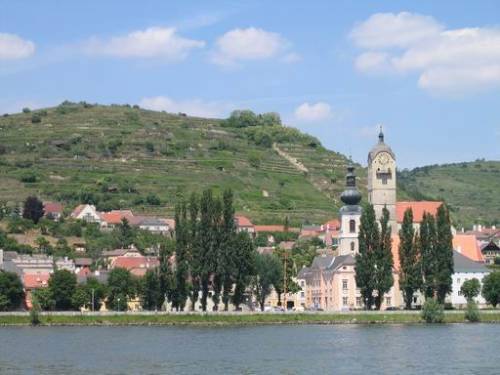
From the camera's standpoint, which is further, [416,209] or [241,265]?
[416,209]

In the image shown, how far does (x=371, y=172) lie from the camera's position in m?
140

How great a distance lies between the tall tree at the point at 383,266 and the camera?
100500 millimetres

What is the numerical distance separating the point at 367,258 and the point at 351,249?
26.4 meters

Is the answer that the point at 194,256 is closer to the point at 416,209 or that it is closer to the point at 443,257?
the point at 443,257

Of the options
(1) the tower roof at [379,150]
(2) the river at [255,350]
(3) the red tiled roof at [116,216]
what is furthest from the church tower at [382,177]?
(2) the river at [255,350]

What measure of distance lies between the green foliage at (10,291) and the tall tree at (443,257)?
3502cm

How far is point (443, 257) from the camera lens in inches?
3984

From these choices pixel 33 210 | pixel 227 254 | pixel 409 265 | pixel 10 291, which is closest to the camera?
pixel 227 254

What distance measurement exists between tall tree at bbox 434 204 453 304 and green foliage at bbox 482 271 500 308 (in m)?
11.0

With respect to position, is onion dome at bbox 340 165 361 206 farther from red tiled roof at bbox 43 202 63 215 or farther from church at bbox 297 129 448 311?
red tiled roof at bbox 43 202 63 215

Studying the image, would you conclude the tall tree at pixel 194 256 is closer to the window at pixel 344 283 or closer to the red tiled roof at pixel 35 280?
the red tiled roof at pixel 35 280

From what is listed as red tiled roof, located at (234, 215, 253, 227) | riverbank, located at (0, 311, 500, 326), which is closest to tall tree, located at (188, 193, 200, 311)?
riverbank, located at (0, 311, 500, 326)

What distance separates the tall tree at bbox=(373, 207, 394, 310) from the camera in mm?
100500

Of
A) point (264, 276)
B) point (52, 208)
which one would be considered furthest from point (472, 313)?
point (52, 208)
